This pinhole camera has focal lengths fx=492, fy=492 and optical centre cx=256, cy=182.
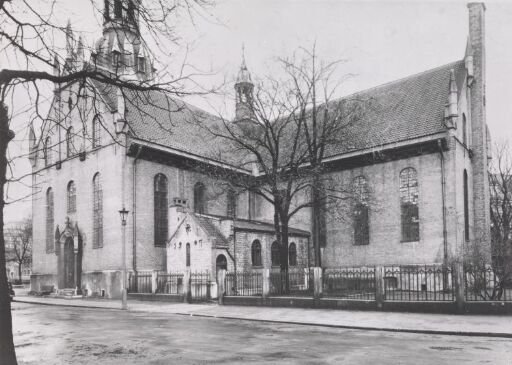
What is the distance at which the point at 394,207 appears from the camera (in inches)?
1164

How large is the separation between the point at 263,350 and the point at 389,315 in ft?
26.5

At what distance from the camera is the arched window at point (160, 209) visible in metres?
30.0

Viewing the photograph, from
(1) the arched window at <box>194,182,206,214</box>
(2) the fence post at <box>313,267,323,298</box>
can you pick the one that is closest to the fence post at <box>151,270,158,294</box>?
(1) the arched window at <box>194,182,206,214</box>

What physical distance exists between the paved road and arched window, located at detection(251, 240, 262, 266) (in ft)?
42.0

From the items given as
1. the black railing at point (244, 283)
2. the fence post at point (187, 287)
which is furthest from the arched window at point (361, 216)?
the fence post at point (187, 287)

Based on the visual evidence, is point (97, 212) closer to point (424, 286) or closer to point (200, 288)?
point (200, 288)

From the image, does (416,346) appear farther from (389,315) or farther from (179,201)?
(179,201)

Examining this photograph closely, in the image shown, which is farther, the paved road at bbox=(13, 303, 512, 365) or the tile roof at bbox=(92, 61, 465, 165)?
the tile roof at bbox=(92, 61, 465, 165)

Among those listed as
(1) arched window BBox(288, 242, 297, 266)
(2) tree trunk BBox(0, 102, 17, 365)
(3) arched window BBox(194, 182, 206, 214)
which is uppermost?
(3) arched window BBox(194, 182, 206, 214)

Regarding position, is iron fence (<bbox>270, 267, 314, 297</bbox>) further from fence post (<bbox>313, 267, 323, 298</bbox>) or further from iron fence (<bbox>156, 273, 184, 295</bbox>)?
iron fence (<bbox>156, 273, 184, 295</bbox>)

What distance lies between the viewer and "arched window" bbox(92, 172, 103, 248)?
98.0ft

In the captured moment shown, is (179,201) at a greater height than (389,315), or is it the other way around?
(179,201)

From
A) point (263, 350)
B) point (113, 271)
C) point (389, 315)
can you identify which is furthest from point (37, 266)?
point (263, 350)

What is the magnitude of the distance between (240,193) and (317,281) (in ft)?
26.1
